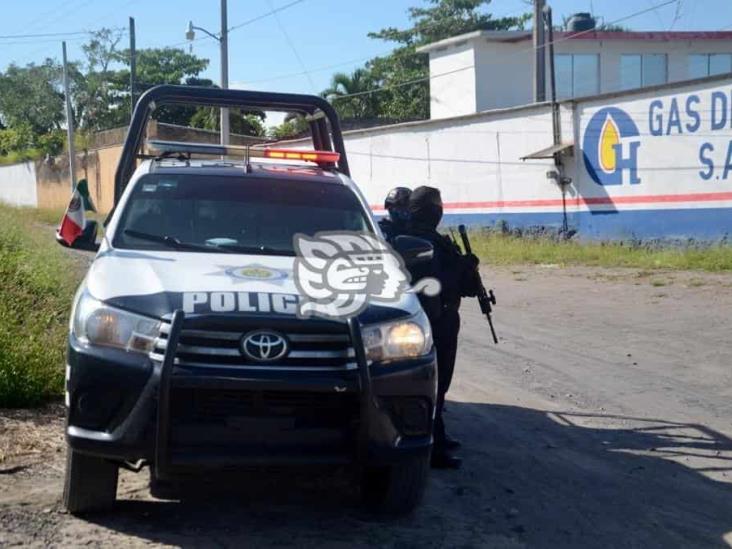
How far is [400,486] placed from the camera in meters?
4.70

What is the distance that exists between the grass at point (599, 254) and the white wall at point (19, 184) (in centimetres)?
3794

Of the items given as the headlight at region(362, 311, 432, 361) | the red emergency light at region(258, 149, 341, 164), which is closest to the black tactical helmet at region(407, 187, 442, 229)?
the red emergency light at region(258, 149, 341, 164)

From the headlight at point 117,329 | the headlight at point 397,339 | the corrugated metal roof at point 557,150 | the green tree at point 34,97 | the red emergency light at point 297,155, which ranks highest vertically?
the green tree at point 34,97

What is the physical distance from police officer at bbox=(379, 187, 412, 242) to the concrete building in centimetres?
2923

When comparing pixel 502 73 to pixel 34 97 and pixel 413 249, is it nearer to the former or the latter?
pixel 413 249

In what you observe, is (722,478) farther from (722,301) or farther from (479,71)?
(479,71)

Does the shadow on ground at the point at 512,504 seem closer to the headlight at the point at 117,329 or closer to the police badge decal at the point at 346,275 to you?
the headlight at the point at 117,329

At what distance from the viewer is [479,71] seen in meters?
35.2

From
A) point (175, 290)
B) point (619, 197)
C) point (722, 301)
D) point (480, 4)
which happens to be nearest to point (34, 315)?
point (175, 290)

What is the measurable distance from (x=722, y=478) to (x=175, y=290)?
3.46 m

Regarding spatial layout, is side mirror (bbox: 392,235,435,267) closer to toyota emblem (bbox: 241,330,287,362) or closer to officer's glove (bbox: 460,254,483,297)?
officer's glove (bbox: 460,254,483,297)

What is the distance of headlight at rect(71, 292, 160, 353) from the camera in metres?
4.11

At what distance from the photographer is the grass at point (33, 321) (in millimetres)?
6703

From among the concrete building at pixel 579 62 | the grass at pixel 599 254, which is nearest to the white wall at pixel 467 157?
the grass at pixel 599 254
